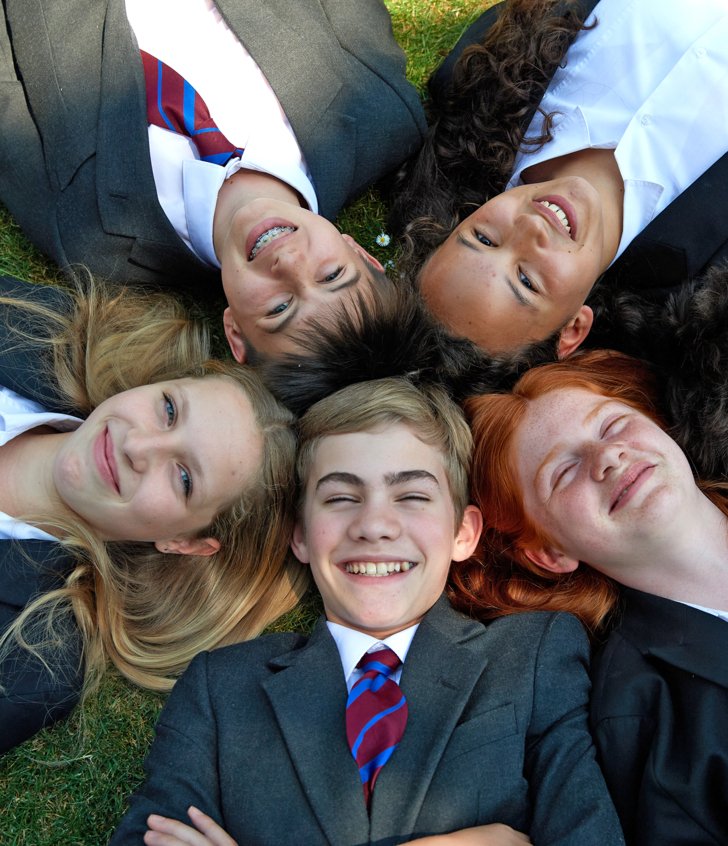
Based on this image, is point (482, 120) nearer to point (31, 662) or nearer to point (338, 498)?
point (338, 498)

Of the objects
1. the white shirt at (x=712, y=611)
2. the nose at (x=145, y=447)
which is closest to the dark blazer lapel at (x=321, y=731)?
the nose at (x=145, y=447)

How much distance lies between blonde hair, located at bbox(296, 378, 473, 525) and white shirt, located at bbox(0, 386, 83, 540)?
41.0 inches

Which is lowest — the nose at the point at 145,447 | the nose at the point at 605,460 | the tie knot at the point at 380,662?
the tie knot at the point at 380,662

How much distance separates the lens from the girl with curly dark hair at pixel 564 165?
3.33 meters

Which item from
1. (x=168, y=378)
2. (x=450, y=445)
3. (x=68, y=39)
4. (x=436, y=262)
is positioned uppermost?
(x=68, y=39)

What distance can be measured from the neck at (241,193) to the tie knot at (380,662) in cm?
183

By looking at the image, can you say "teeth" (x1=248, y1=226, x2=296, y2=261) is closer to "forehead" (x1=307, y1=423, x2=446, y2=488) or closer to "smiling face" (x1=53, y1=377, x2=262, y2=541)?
"smiling face" (x1=53, y1=377, x2=262, y2=541)

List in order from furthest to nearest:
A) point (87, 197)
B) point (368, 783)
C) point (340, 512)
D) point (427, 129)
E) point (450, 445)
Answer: point (427, 129), point (87, 197), point (450, 445), point (340, 512), point (368, 783)

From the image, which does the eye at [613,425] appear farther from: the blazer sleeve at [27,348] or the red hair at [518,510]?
the blazer sleeve at [27,348]

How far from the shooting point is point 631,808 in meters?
2.96

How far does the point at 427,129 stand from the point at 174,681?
110 inches

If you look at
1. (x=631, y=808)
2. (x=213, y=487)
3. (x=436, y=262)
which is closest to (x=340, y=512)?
(x=213, y=487)

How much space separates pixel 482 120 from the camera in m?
3.96

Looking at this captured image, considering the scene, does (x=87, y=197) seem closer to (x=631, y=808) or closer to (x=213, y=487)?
(x=213, y=487)
